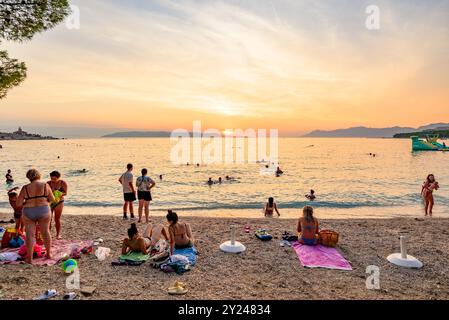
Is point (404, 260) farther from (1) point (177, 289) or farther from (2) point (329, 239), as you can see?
(1) point (177, 289)

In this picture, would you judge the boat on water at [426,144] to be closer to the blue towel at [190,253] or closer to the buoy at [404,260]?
the buoy at [404,260]

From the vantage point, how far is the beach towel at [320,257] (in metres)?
7.15

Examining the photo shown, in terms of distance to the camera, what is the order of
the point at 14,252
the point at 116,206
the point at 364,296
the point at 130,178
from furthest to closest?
the point at 116,206 → the point at 130,178 → the point at 14,252 → the point at 364,296

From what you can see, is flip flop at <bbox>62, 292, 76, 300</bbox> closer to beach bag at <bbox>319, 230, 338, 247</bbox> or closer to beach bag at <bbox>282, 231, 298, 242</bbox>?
beach bag at <bbox>282, 231, 298, 242</bbox>

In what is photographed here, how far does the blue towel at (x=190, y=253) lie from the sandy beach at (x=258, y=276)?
0.73 ft

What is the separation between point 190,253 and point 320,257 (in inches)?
140

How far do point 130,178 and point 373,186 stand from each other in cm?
2681

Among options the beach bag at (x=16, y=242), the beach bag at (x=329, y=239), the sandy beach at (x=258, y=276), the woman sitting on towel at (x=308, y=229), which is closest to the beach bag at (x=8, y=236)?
the beach bag at (x=16, y=242)

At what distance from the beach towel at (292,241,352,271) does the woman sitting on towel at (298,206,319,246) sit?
177mm

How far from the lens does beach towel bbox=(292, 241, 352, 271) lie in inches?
282

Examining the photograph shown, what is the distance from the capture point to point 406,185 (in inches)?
1172

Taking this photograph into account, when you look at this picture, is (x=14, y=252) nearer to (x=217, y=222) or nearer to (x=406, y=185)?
(x=217, y=222)

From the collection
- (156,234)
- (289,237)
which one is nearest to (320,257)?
(289,237)
